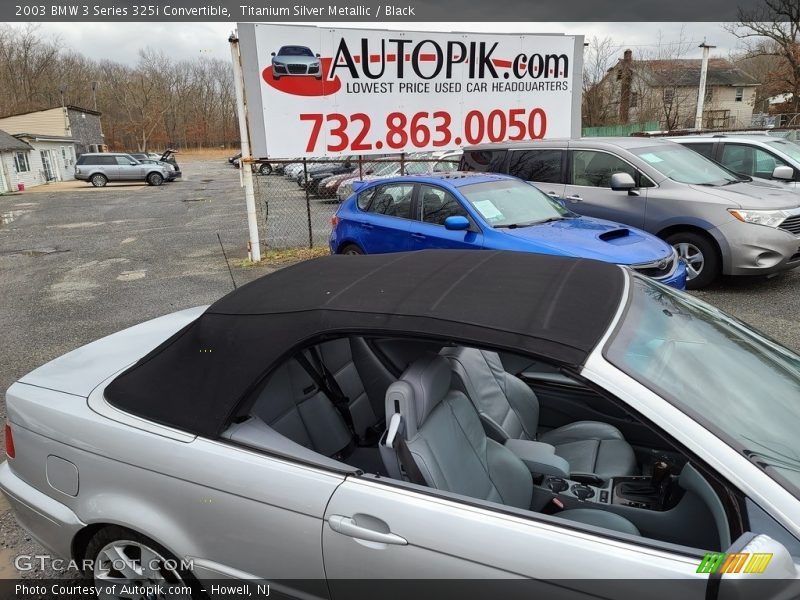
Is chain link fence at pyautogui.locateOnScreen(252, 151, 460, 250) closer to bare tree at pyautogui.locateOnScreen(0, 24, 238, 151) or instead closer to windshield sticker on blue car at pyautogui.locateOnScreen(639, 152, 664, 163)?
windshield sticker on blue car at pyautogui.locateOnScreen(639, 152, 664, 163)

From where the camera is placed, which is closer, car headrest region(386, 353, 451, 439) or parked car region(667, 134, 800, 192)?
car headrest region(386, 353, 451, 439)

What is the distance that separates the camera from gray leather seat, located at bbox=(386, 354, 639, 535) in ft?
6.38

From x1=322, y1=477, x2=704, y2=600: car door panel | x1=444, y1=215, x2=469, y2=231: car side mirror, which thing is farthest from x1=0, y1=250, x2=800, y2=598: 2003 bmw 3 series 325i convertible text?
x1=444, y1=215, x2=469, y2=231: car side mirror

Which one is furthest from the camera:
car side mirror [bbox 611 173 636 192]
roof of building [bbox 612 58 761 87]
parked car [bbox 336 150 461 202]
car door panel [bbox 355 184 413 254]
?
roof of building [bbox 612 58 761 87]

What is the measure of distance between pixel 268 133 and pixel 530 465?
761cm

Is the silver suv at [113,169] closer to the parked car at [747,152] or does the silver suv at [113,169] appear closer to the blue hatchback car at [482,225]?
the blue hatchback car at [482,225]

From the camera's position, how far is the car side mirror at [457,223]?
5.68 metres

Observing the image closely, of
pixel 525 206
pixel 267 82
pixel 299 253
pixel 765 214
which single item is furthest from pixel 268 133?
pixel 765 214

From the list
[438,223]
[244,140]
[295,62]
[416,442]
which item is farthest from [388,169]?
[416,442]

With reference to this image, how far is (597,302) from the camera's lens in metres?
1.96

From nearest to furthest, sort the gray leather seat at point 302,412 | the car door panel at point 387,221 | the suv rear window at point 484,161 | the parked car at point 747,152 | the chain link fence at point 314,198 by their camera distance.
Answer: the gray leather seat at point 302,412, the car door panel at point 387,221, the suv rear window at point 484,161, the parked car at point 747,152, the chain link fence at point 314,198

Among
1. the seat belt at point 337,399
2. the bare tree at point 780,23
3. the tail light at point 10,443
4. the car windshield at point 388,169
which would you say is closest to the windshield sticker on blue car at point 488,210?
the seat belt at point 337,399

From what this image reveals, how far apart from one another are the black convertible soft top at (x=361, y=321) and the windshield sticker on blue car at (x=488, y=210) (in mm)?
3512

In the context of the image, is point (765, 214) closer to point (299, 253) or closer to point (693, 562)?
point (693, 562)
